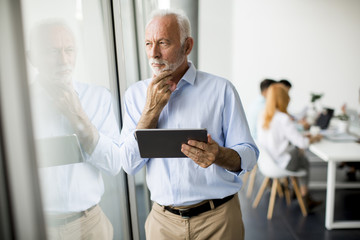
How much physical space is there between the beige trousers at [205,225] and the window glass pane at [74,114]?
0.90 feet

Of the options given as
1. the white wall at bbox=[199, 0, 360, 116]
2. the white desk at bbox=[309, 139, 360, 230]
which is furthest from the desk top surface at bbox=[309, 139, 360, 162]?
the white wall at bbox=[199, 0, 360, 116]

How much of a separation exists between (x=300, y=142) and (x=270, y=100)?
1.42 feet

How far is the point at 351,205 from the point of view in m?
2.86

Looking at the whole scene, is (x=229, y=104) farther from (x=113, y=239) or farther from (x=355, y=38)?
(x=355, y=38)

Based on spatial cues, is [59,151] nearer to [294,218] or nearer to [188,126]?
[188,126]

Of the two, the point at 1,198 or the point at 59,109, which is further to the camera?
the point at 59,109

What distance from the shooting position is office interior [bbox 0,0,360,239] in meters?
0.60

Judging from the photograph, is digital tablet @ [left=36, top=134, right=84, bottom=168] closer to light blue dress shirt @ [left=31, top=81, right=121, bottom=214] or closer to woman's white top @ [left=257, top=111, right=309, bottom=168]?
light blue dress shirt @ [left=31, top=81, right=121, bottom=214]

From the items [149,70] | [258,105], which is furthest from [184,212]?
[258,105]

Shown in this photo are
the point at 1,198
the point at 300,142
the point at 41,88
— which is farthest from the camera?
the point at 300,142

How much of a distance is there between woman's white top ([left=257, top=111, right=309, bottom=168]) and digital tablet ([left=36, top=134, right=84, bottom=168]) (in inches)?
75.7

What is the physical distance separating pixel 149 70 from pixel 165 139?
4.41 feet

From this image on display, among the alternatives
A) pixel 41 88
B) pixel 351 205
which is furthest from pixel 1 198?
pixel 351 205

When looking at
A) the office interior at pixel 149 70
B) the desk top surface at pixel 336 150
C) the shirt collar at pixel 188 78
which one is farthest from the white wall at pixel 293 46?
the shirt collar at pixel 188 78
